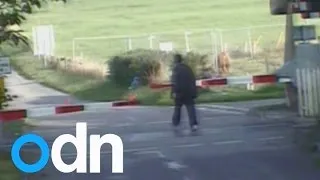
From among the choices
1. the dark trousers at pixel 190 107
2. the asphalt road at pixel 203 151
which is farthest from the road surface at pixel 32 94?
the dark trousers at pixel 190 107

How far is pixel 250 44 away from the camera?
138 feet

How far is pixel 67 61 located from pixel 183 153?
87.7 feet

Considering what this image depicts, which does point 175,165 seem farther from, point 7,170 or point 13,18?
point 13,18

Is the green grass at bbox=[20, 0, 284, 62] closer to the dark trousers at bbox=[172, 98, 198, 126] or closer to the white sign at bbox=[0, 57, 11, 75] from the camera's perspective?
the dark trousers at bbox=[172, 98, 198, 126]

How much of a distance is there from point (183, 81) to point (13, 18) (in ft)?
14.9

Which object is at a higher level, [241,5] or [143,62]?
[241,5]

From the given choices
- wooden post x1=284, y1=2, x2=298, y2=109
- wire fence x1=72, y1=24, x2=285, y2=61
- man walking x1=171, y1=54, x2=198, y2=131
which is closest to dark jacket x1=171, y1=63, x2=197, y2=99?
man walking x1=171, y1=54, x2=198, y2=131

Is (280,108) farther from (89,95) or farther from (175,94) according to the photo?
(89,95)

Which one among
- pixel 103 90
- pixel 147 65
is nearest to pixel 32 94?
pixel 103 90

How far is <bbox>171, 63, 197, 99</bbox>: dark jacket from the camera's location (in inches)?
707

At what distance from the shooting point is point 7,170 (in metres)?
12.7

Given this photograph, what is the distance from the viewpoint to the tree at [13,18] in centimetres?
1460

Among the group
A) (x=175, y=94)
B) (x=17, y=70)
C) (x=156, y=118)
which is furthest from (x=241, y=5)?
(x=175, y=94)

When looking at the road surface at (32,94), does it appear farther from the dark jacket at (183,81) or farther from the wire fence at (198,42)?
the dark jacket at (183,81)
